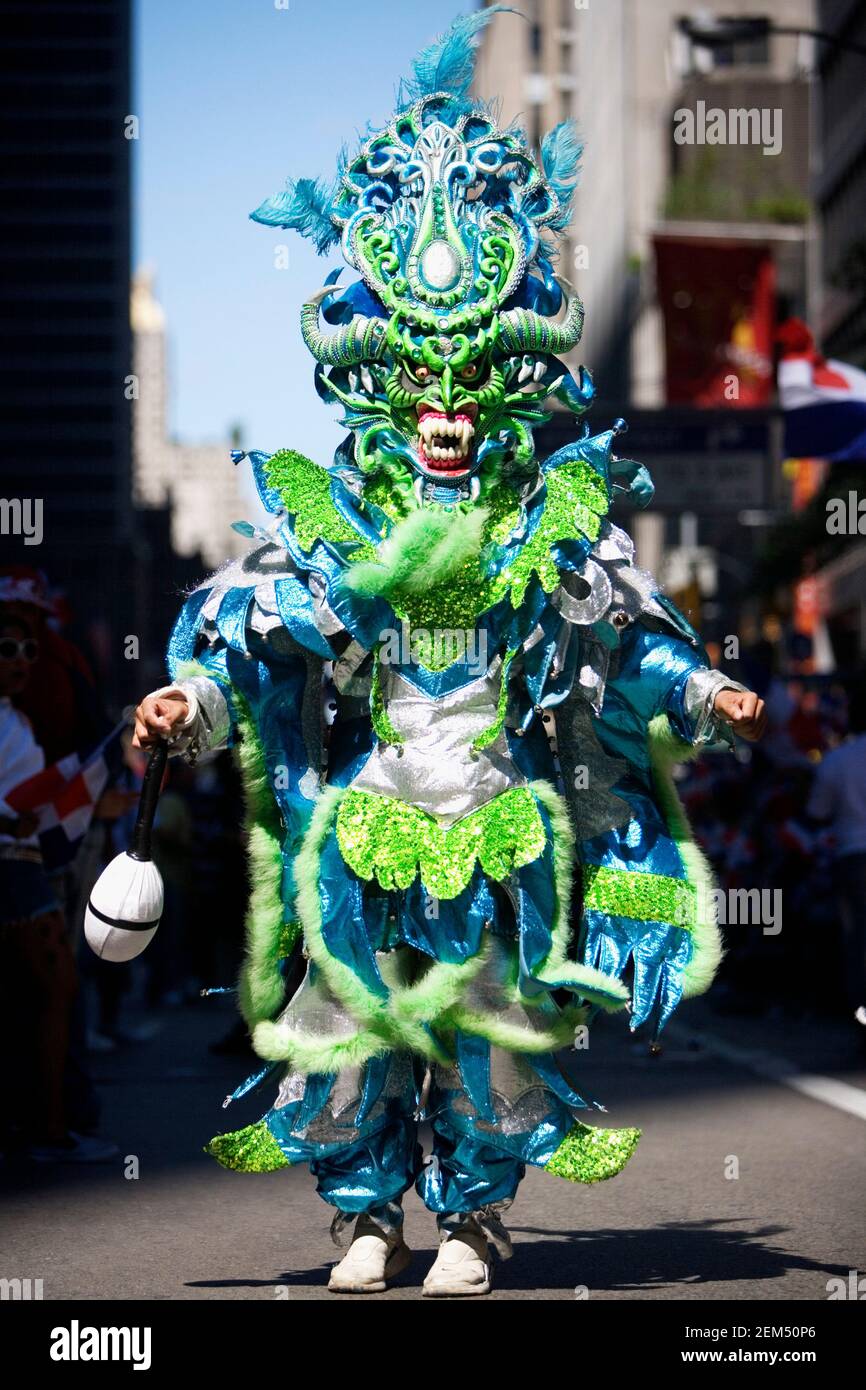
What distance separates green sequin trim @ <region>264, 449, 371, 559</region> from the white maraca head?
3.00ft

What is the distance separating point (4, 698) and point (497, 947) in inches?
126

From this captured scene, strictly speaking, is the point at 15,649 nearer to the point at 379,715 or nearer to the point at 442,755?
the point at 379,715

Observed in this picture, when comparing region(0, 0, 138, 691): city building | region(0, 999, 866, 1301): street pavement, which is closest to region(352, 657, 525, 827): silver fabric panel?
region(0, 999, 866, 1301): street pavement

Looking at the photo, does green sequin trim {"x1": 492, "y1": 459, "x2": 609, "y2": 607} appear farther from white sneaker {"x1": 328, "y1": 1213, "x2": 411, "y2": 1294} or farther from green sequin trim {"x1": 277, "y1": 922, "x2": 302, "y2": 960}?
white sneaker {"x1": 328, "y1": 1213, "x2": 411, "y2": 1294}

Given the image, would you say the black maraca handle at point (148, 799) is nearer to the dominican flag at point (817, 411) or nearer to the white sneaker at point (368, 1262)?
the white sneaker at point (368, 1262)

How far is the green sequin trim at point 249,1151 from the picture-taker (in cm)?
544

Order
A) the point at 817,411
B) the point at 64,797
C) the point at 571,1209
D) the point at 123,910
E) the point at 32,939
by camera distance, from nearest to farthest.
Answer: the point at 123,910 < the point at 571,1209 < the point at 32,939 < the point at 64,797 < the point at 817,411

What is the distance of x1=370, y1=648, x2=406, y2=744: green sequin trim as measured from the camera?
18.0 ft

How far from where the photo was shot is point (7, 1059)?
8641 millimetres

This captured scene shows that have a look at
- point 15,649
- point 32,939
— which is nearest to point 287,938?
point 32,939

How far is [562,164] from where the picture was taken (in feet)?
19.8

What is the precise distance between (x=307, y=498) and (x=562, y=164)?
1162 millimetres

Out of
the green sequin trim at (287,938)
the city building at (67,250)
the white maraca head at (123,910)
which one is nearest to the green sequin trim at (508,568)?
the green sequin trim at (287,938)
